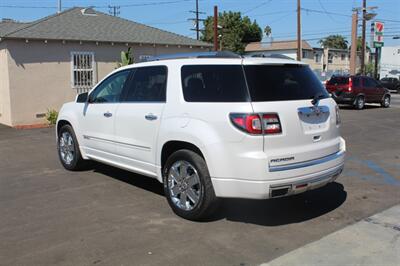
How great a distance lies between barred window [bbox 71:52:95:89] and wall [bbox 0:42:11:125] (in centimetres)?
243

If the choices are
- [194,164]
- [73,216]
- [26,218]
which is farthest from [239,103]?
[26,218]

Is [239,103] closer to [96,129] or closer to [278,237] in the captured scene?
[278,237]

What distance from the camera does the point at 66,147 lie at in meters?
7.82

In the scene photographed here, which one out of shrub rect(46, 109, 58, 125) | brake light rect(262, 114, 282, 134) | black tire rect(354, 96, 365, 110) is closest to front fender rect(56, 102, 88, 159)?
brake light rect(262, 114, 282, 134)

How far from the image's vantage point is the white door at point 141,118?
224 inches

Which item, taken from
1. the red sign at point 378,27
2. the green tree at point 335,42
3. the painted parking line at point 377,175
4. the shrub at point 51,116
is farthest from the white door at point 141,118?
the green tree at point 335,42

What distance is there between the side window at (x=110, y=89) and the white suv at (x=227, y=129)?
0.34 metres

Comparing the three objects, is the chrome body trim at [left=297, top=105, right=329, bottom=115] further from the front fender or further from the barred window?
the barred window

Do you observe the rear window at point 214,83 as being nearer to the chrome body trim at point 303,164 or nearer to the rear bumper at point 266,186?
the chrome body trim at point 303,164

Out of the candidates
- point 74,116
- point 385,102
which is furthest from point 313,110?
point 385,102

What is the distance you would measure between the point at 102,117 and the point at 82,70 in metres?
12.2

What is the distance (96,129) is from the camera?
22.5 feet

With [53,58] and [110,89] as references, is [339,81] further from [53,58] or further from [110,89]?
[110,89]

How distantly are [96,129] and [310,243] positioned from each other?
365cm
